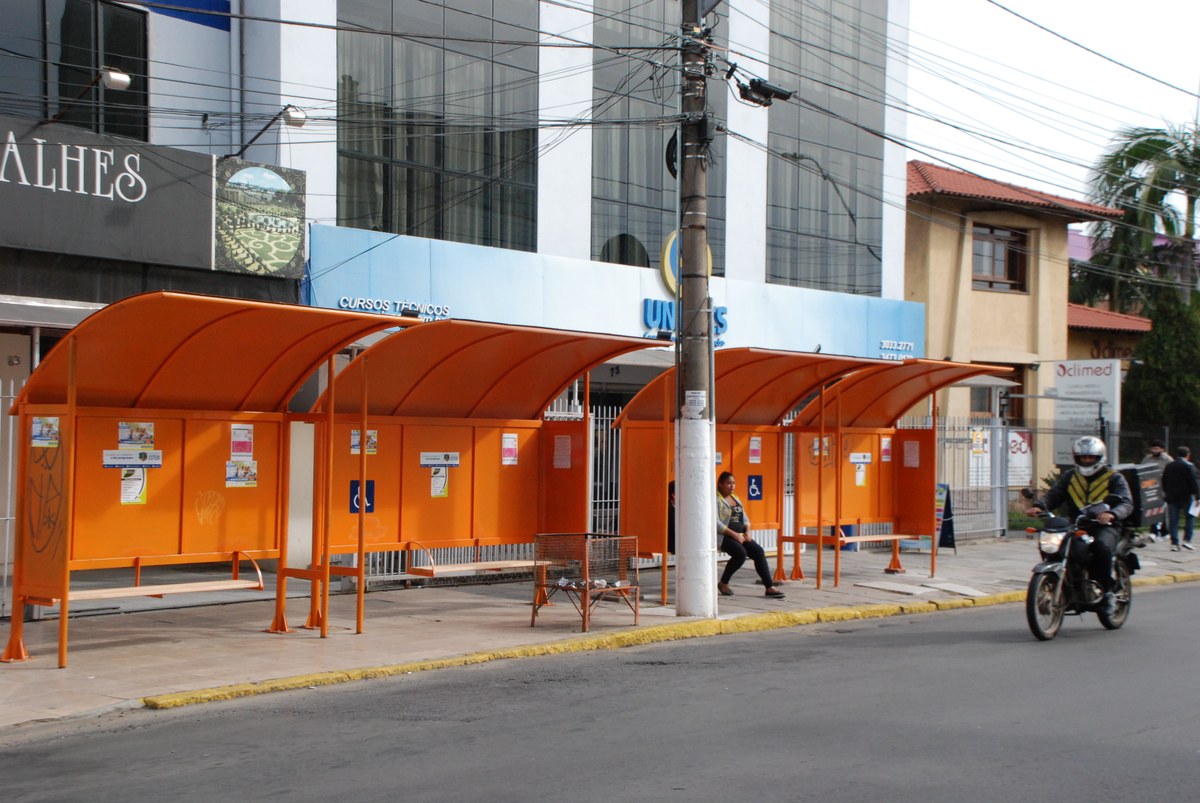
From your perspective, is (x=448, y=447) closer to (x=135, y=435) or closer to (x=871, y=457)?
(x=135, y=435)

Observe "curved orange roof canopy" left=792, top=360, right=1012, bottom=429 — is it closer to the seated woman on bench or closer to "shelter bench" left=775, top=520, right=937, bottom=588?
"shelter bench" left=775, top=520, right=937, bottom=588

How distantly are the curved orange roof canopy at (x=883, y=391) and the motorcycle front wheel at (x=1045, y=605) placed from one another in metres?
4.10

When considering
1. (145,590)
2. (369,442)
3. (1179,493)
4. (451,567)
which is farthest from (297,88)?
(1179,493)

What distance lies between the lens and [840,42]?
24.6 m

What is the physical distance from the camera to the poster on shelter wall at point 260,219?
15047mm

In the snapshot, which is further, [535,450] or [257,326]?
[535,450]

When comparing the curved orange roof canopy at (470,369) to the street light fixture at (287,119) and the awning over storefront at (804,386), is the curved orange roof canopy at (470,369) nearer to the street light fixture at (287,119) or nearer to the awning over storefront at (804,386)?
the awning over storefront at (804,386)

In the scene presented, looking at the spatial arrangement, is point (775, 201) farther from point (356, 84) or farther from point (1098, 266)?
point (1098, 266)

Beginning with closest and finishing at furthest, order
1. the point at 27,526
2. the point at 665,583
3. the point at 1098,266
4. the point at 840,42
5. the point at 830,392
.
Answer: the point at 27,526 → the point at 665,583 → the point at 830,392 → the point at 840,42 → the point at 1098,266

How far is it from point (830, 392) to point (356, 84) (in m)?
7.83

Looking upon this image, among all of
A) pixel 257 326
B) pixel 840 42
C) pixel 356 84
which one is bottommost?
pixel 257 326

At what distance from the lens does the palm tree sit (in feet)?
100

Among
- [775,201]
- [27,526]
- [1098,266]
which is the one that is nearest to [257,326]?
[27,526]

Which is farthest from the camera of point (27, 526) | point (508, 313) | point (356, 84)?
point (508, 313)
